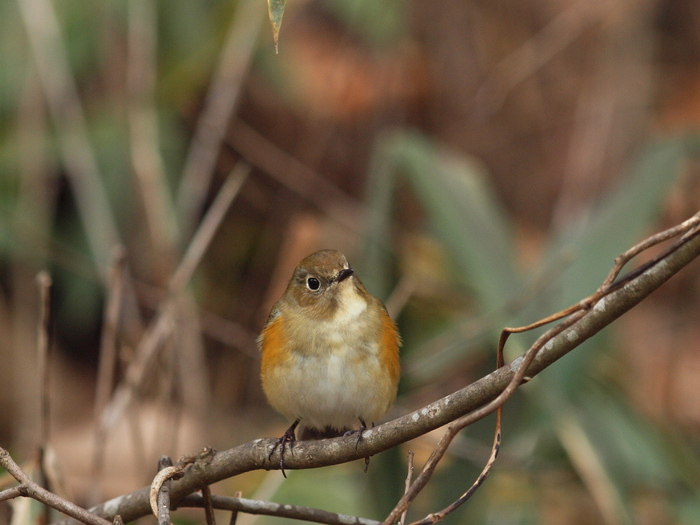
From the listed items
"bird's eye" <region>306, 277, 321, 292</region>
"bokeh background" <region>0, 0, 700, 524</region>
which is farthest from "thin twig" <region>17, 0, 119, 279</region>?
"bird's eye" <region>306, 277, 321, 292</region>

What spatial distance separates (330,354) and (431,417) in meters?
1.52

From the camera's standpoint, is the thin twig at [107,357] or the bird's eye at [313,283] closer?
the thin twig at [107,357]

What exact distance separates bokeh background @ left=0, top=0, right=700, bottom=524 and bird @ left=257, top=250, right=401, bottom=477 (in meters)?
0.51

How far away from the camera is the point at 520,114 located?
29.1 ft

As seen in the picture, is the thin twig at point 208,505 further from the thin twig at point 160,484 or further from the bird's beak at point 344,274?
the bird's beak at point 344,274

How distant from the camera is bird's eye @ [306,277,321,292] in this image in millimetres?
3521

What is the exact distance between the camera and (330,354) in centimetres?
333

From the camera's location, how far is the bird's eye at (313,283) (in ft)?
11.6

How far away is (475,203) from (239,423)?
3128mm

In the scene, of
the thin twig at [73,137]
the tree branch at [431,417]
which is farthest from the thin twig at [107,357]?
the thin twig at [73,137]

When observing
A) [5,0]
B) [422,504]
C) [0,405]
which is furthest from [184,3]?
[422,504]

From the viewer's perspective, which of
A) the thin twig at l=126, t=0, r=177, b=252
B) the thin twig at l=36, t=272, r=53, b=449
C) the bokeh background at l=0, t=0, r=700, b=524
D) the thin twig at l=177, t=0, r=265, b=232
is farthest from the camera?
the thin twig at l=177, t=0, r=265, b=232

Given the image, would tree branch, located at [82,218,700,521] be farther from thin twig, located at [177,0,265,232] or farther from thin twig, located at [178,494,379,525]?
thin twig, located at [177,0,265,232]

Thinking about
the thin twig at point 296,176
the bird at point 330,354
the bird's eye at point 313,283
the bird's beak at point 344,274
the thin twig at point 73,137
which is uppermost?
the thin twig at point 296,176
